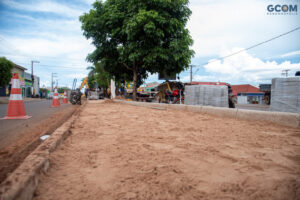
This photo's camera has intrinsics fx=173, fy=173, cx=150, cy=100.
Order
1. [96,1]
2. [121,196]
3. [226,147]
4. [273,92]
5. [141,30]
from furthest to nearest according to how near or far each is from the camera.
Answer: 1. [96,1]
2. [141,30]
3. [273,92]
4. [226,147]
5. [121,196]

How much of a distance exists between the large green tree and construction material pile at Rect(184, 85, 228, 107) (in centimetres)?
240

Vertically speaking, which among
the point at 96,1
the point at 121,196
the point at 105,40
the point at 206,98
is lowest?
the point at 121,196

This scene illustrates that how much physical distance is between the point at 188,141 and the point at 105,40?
1158cm

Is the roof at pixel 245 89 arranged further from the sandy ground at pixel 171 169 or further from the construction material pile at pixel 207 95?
the sandy ground at pixel 171 169

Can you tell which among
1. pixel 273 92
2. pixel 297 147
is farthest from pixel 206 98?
pixel 297 147

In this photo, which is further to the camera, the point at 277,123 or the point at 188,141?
the point at 277,123

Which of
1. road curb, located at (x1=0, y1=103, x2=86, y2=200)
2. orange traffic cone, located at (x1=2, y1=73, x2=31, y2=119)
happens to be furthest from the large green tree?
road curb, located at (x1=0, y1=103, x2=86, y2=200)

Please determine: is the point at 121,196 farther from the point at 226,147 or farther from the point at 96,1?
the point at 96,1

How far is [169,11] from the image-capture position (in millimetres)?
11109

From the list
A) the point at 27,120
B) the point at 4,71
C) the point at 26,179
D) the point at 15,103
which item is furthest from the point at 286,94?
the point at 4,71

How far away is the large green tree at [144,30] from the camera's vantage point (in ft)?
32.9

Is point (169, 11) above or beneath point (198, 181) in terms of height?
above

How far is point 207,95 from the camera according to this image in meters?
9.04

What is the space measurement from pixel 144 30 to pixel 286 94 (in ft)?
24.3
